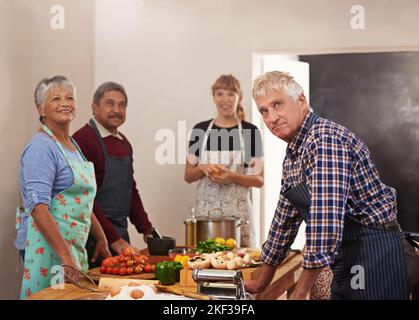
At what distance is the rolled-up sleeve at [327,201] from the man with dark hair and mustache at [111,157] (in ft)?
5.76

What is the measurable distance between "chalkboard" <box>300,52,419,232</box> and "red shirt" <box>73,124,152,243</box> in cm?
294

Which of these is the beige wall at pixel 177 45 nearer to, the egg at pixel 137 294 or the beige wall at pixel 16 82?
the beige wall at pixel 16 82

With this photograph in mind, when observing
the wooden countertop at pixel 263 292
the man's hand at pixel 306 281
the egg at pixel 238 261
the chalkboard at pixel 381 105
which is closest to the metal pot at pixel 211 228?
the wooden countertop at pixel 263 292

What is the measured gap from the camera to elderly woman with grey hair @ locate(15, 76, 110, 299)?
2.64m

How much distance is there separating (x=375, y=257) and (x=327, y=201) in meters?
0.32

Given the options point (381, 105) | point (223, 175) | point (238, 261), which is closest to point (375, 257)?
point (238, 261)

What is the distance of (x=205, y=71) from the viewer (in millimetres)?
4895

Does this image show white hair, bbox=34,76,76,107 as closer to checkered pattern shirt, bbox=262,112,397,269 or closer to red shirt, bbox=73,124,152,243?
red shirt, bbox=73,124,152,243

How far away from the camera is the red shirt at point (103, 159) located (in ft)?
10.5

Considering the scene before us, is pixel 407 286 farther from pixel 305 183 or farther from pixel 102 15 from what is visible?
pixel 102 15

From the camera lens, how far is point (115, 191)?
3547 mm

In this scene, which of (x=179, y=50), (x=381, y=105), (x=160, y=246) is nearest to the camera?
(x=160, y=246)

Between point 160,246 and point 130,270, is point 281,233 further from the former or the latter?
point 160,246

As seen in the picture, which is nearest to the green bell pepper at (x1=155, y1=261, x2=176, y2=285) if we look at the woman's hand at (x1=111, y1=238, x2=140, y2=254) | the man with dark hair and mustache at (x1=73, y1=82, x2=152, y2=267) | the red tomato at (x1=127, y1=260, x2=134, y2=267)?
the red tomato at (x1=127, y1=260, x2=134, y2=267)
